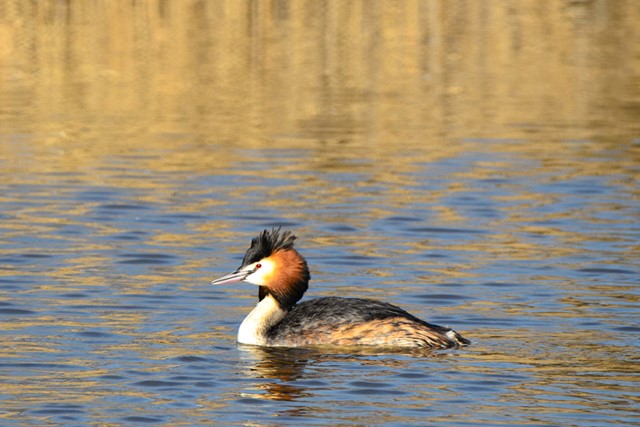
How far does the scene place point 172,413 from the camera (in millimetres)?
10648

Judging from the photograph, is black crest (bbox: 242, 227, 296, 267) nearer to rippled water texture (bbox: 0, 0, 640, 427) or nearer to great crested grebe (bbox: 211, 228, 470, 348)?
great crested grebe (bbox: 211, 228, 470, 348)

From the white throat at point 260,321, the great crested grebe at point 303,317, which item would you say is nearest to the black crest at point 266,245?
the great crested grebe at point 303,317

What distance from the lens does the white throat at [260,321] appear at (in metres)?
12.8

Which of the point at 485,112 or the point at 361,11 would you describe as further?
the point at 361,11

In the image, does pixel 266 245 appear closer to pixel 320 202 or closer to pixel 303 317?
pixel 303 317

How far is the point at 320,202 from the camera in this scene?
62.0 ft

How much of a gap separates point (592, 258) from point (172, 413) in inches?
253

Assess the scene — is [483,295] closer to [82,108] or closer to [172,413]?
[172,413]

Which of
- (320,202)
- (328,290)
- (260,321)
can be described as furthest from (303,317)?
(320,202)

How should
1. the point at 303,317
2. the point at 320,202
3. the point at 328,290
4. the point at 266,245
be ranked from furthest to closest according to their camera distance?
1. the point at 320,202
2. the point at 328,290
3. the point at 266,245
4. the point at 303,317

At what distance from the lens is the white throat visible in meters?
12.8

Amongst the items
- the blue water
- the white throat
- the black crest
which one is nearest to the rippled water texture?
the blue water

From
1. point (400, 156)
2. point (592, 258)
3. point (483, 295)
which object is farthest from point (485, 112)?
point (483, 295)

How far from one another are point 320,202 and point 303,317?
20.0 ft
